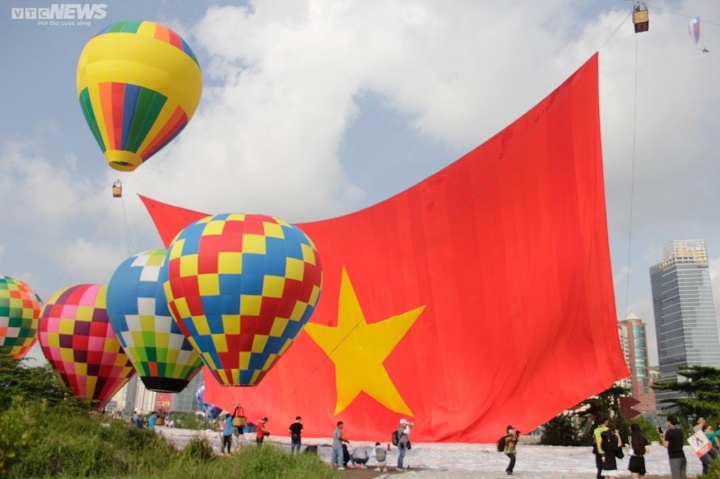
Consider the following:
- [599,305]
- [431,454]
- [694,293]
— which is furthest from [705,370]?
[694,293]

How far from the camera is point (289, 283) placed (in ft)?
44.9

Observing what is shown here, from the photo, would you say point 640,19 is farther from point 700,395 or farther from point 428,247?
point 700,395

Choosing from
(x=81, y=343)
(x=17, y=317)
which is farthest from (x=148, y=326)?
(x=17, y=317)

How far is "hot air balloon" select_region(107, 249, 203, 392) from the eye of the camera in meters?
15.8

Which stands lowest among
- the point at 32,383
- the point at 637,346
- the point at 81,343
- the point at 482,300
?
the point at 32,383

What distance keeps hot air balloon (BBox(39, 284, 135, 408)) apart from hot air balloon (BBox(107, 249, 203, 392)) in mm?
1967

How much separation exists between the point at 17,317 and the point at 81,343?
669 cm

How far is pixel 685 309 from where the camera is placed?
150 meters

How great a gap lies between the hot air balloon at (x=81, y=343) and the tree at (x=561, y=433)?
12039mm

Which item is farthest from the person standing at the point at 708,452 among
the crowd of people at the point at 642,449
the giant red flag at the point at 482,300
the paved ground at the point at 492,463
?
the giant red flag at the point at 482,300

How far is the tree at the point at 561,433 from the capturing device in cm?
1866

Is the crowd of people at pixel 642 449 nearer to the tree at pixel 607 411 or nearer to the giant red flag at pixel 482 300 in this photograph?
the giant red flag at pixel 482 300

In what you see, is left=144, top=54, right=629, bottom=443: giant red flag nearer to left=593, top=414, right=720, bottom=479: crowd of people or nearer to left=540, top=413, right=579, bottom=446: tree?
left=540, top=413, right=579, bottom=446: tree

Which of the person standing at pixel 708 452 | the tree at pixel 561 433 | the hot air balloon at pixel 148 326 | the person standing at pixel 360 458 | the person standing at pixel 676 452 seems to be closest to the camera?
the person standing at pixel 708 452
